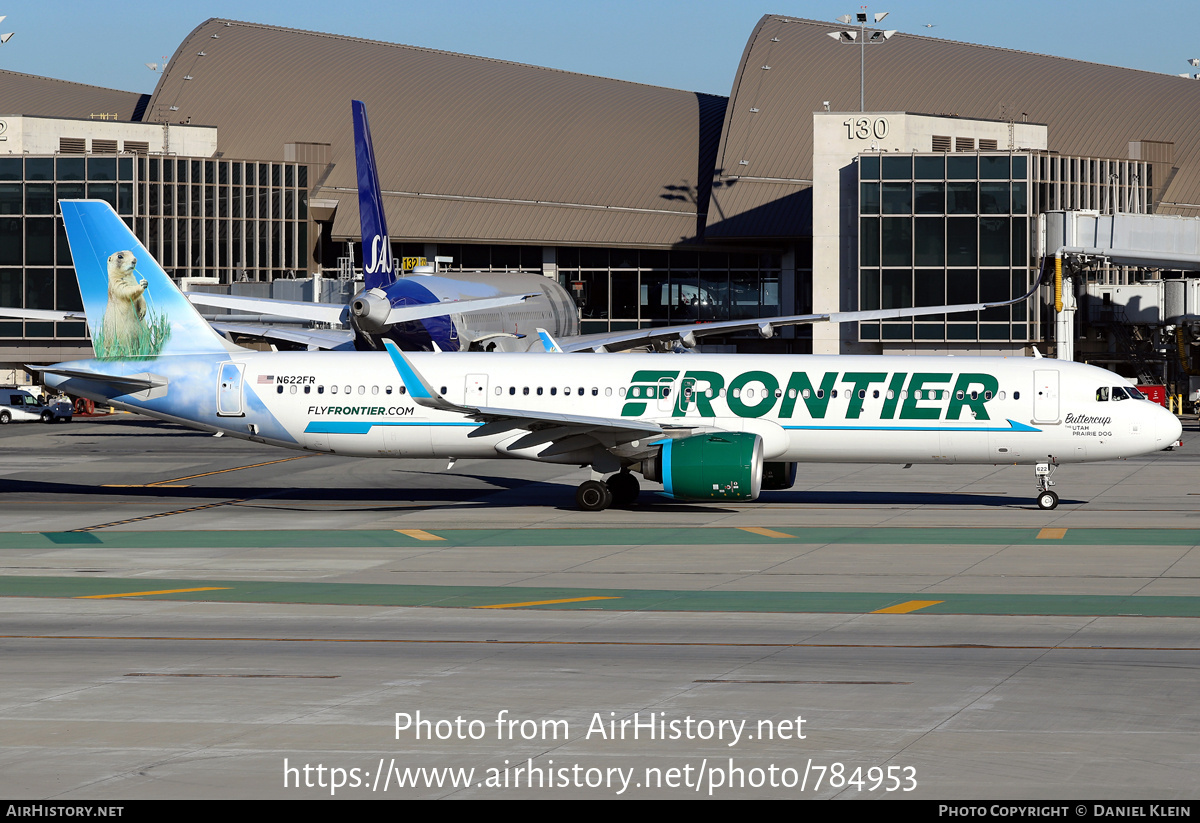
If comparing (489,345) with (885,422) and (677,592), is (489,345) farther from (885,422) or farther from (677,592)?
(677,592)

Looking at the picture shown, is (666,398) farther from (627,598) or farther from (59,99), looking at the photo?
(59,99)

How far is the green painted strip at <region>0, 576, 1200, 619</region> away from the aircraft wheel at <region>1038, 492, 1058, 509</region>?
39.1 ft

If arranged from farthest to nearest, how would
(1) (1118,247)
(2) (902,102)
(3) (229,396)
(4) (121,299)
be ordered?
(2) (902,102) < (1) (1118,247) < (4) (121,299) < (3) (229,396)

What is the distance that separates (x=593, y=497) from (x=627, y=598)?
11.5 metres

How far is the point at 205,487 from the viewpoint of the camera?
41.2 metres

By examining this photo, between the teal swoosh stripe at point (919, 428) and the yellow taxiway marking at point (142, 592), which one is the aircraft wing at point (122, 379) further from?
the teal swoosh stripe at point (919, 428)

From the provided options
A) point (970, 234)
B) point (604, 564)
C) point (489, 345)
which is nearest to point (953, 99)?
A: point (970, 234)

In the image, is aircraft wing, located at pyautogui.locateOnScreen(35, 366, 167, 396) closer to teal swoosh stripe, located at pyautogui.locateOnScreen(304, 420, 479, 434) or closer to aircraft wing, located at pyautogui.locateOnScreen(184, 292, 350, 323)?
teal swoosh stripe, located at pyautogui.locateOnScreen(304, 420, 479, 434)

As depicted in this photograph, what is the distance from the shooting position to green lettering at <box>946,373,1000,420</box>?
3306cm

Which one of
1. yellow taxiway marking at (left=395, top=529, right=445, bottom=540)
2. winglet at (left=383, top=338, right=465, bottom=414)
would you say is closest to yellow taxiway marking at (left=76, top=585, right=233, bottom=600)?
yellow taxiway marking at (left=395, top=529, right=445, bottom=540)

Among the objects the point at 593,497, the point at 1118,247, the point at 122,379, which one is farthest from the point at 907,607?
the point at 1118,247

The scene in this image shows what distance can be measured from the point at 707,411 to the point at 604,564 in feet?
27.2

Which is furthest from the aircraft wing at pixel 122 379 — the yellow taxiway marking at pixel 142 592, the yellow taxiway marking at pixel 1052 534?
the yellow taxiway marking at pixel 1052 534

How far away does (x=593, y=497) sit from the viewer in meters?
34.3
